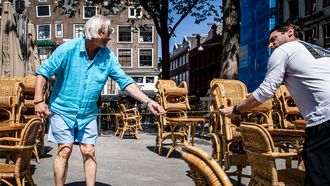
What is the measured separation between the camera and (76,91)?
4.09 meters

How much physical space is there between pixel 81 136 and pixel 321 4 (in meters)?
19.0

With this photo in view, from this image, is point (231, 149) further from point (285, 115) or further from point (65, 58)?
point (285, 115)

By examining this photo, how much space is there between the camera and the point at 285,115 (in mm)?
7836

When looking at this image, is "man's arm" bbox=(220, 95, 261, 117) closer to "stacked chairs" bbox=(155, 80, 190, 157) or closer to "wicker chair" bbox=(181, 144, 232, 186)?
"wicker chair" bbox=(181, 144, 232, 186)

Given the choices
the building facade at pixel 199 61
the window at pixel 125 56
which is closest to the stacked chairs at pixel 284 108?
the building facade at pixel 199 61

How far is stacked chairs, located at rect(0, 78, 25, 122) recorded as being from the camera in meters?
6.57

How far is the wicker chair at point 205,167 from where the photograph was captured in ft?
4.90

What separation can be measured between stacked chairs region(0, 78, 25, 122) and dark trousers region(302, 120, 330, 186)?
4737 mm

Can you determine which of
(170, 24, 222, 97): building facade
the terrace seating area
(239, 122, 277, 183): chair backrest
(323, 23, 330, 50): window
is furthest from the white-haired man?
(170, 24, 222, 97): building facade

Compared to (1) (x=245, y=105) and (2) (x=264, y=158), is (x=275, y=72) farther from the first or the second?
(2) (x=264, y=158)

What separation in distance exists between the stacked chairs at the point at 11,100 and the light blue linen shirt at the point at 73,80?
2665 millimetres

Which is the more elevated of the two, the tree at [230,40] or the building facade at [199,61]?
the building facade at [199,61]

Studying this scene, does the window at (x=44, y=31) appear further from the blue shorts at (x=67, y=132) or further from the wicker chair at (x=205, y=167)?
the wicker chair at (x=205, y=167)

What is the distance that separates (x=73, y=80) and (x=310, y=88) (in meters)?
2.08
